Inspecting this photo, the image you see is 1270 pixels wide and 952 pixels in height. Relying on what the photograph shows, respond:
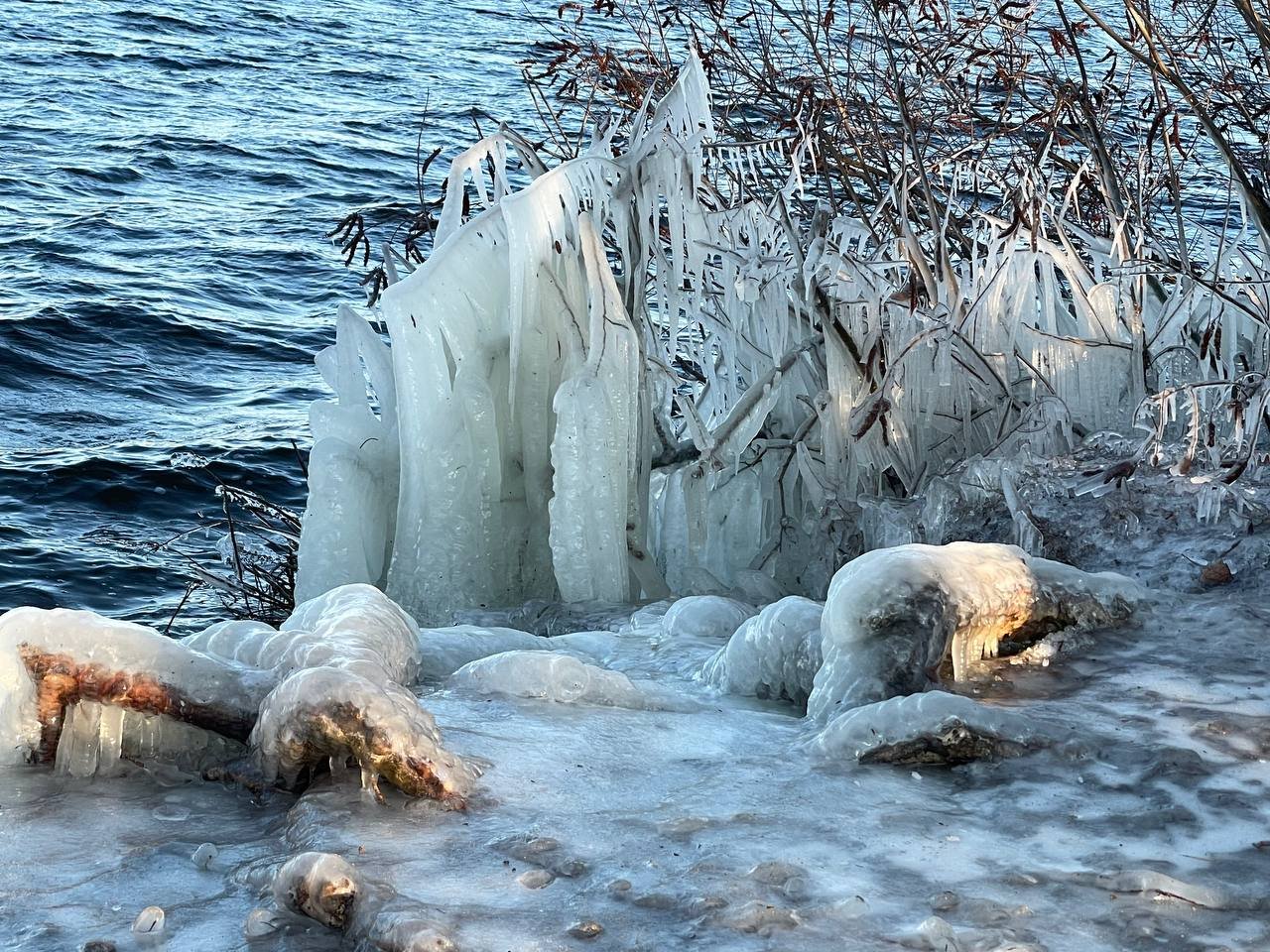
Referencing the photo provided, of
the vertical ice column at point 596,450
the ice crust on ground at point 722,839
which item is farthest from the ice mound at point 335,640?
the vertical ice column at point 596,450

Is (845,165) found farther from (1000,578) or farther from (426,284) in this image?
(1000,578)

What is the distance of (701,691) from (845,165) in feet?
12.2

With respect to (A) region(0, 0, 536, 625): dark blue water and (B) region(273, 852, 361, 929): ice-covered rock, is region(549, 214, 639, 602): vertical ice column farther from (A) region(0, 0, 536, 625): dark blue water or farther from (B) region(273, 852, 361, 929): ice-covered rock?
(A) region(0, 0, 536, 625): dark blue water

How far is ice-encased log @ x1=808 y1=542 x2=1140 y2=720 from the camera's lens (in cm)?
372

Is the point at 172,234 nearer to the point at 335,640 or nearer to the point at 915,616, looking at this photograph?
the point at 335,640

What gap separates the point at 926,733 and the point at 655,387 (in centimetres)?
252

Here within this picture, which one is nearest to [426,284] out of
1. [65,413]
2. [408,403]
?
[408,403]

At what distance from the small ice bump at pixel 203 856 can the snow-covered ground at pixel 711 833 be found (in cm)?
1

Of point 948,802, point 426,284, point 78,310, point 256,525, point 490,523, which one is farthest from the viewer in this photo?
point 78,310

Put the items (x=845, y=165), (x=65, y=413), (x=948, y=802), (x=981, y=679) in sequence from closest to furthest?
(x=948, y=802) → (x=981, y=679) → (x=845, y=165) → (x=65, y=413)

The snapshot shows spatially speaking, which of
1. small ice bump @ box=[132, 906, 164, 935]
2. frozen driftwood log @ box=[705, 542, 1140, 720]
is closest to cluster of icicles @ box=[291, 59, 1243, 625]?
frozen driftwood log @ box=[705, 542, 1140, 720]

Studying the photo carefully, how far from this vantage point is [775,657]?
13.0 ft

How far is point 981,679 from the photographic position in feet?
12.8

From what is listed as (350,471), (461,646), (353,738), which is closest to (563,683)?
(461,646)
